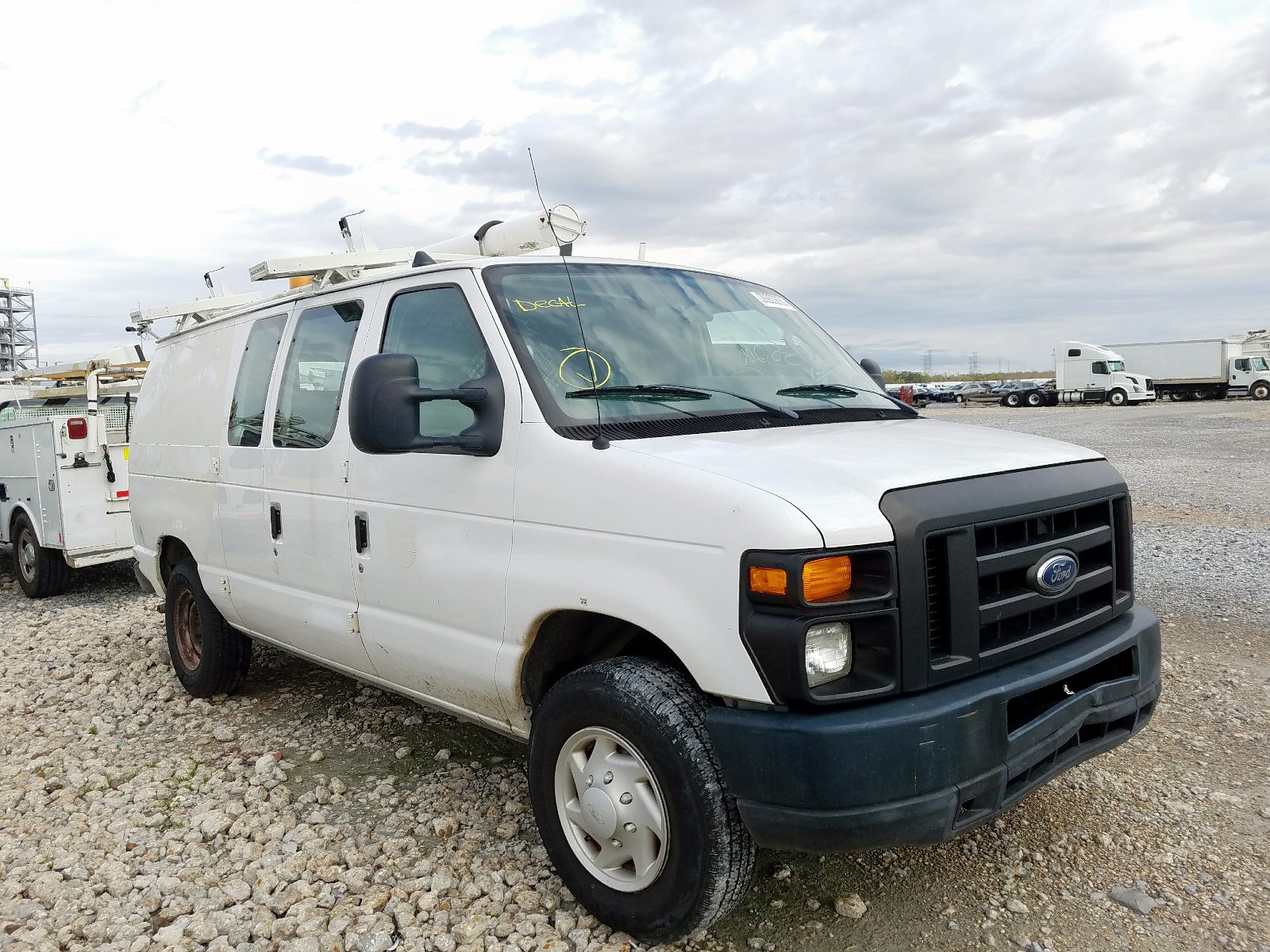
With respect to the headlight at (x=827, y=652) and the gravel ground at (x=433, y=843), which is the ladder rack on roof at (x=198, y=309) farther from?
the headlight at (x=827, y=652)

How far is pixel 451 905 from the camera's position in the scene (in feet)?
10.8

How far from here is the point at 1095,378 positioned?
44.9 m

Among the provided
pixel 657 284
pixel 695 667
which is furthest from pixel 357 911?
pixel 657 284

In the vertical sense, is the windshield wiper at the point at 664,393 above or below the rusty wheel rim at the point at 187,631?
above

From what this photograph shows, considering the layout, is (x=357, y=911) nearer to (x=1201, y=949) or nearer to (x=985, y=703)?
(x=985, y=703)

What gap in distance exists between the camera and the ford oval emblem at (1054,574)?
9.38ft

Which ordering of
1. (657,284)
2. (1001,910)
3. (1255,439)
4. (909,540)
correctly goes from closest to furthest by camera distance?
(909,540), (1001,910), (657,284), (1255,439)

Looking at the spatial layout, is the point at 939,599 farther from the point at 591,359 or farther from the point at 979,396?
the point at 979,396

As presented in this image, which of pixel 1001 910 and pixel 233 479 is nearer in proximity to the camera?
pixel 1001 910

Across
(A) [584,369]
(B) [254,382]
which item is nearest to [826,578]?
(A) [584,369]

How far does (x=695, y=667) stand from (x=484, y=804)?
1721mm

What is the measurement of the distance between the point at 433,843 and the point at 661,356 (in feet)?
6.63

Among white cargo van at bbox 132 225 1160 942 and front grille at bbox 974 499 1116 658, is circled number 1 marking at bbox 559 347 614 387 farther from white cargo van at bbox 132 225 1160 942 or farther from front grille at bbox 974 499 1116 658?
front grille at bbox 974 499 1116 658

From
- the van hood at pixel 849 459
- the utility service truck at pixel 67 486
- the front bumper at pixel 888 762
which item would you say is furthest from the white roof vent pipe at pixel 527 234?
the utility service truck at pixel 67 486
